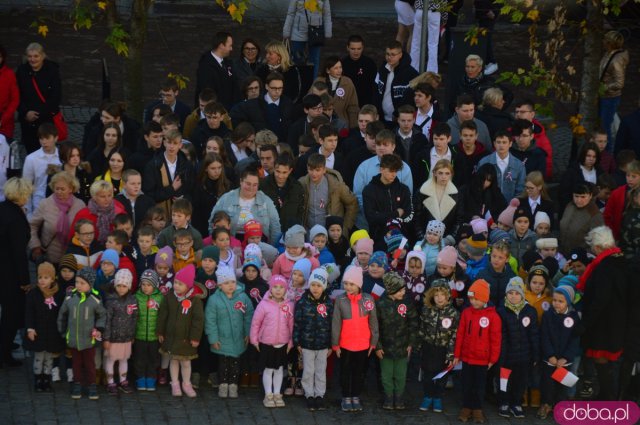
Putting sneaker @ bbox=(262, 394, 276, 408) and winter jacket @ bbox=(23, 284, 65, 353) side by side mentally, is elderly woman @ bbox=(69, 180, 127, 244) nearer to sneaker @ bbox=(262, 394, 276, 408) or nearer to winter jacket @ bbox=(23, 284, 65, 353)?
winter jacket @ bbox=(23, 284, 65, 353)

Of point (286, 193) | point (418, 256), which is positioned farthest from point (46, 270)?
point (418, 256)

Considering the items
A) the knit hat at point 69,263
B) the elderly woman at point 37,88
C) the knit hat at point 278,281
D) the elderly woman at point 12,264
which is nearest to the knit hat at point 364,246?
the knit hat at point 278,281

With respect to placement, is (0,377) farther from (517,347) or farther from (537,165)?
(537,165)

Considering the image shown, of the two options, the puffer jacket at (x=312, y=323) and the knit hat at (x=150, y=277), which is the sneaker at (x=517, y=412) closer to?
the puffer jacket at (x=312, y=323)

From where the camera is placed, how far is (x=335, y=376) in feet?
47.9

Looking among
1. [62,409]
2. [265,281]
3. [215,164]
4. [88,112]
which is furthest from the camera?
[88,112]

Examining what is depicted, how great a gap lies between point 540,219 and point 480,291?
6.98 feet

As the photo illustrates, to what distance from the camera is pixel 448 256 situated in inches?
560

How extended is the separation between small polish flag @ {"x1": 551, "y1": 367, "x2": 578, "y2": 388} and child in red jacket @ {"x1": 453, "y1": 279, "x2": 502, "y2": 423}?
703mm

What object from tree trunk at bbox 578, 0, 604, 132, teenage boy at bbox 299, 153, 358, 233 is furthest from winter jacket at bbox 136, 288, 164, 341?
tree trunk at bbox 578, 0, 604, 132

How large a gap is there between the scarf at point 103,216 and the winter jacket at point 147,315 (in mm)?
1196

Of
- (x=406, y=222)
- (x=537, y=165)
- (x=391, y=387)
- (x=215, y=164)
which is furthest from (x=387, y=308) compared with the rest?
(x=537, y=165)

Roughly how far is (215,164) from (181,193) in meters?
0.53

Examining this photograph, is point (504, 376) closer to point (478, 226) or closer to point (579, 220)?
point (478, 226)
